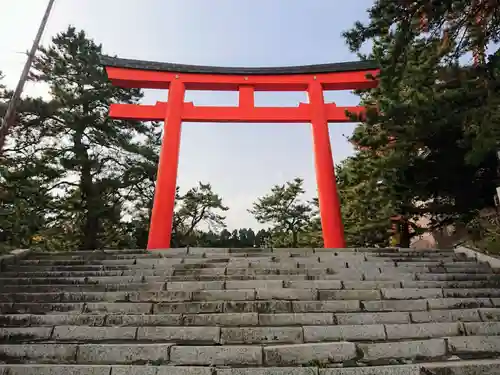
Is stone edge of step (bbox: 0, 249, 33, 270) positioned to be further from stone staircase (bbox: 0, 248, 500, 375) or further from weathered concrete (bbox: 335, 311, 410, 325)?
weathered concrete (bbox: 335, 311, 410, 325)

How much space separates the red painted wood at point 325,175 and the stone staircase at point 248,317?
6.92 feet

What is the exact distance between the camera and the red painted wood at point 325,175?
7.43 metres

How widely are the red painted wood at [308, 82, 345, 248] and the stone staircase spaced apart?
2.11 meters

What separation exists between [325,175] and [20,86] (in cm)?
617

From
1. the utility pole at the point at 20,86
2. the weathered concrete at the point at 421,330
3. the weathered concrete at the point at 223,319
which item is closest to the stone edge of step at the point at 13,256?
the utility pole at the point at 20,86

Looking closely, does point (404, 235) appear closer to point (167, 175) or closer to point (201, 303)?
point (167, 175)

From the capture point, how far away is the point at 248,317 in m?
3.21

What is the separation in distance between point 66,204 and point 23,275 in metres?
6.40

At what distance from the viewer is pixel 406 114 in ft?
18.5

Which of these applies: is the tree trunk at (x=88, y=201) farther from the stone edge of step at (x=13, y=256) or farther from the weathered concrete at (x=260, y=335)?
the weathered concrete at (x=260, y=335)

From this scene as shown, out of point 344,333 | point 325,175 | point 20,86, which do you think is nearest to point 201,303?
point 344,333

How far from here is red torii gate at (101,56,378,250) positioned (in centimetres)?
768

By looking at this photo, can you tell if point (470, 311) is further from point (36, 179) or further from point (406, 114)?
point (36, 179)

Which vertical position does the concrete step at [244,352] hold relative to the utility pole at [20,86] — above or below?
below
